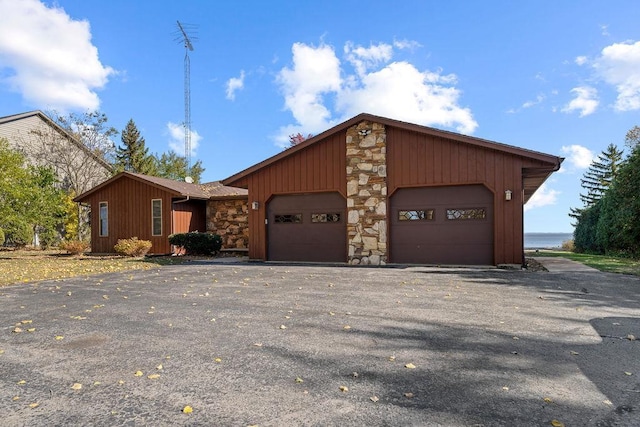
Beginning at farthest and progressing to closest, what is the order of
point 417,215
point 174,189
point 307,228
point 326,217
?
point 174,189, point 307,228, point 326,217, point 417,215

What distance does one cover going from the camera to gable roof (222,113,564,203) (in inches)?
385

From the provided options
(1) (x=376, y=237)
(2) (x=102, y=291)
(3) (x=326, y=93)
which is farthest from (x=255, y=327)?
(3) (x=326, y=93)

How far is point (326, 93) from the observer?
24.6m

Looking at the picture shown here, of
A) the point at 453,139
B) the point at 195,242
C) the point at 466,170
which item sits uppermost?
the point at 453,139

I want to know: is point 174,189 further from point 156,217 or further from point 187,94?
→ point 187,94

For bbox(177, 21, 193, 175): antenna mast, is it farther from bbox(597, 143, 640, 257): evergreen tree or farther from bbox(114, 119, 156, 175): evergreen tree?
bbox(597, 143, 640, 257): evergreen tree

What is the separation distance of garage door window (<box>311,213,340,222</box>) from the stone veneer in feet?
1.72

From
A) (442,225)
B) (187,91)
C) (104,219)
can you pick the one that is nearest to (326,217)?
(442,225)

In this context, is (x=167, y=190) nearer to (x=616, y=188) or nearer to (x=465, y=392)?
(x=465, y=392)

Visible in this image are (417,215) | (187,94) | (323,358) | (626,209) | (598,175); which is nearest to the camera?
(323,358)

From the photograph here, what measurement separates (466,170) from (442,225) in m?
1.72

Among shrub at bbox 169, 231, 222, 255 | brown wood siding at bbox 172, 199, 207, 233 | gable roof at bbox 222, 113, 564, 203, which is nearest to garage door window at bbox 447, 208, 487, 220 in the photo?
gable roof at bbox 222, 113, 564, 203

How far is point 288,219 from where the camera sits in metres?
12.9

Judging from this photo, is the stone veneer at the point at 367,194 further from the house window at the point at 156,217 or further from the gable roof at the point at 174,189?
the house window at the point at 156,217
